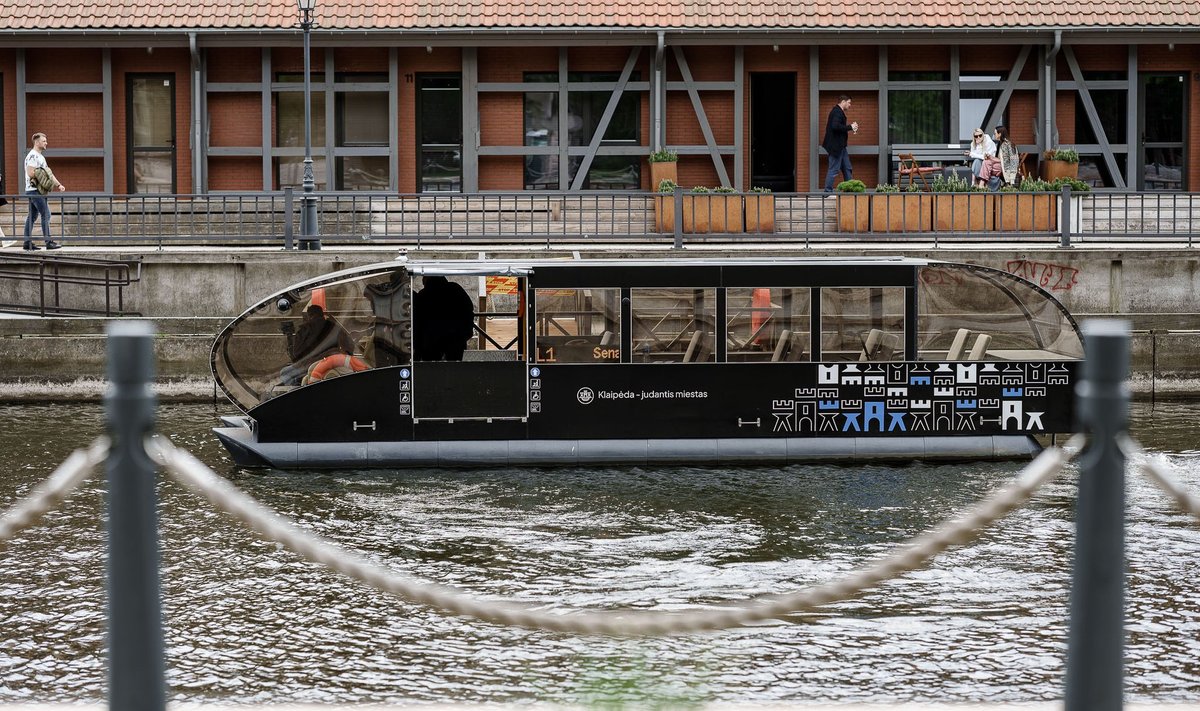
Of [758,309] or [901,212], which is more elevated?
[901,212]

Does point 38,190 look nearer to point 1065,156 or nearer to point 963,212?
point 963,212

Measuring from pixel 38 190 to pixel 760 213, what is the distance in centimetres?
1168

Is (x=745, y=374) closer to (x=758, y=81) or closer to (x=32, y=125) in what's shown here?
(x=758, y=81)

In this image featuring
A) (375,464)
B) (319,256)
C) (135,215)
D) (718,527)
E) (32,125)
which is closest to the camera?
(718,527)

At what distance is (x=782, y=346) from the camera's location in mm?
16312

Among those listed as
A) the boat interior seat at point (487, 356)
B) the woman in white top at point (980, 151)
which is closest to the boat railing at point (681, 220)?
the woman in white top at point (980, 151)

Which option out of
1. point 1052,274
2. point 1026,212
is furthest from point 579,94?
point 1052,274

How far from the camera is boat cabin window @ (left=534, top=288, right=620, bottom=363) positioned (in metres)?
16.2

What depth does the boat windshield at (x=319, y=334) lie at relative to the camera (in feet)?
52.4

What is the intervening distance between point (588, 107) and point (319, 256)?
1024 centimetres

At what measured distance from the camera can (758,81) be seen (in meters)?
32.7

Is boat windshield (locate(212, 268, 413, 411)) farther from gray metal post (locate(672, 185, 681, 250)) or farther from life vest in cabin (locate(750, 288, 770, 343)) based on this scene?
gray metal post (locate(672, 185, 681, 250))

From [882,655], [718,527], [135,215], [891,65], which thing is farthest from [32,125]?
[882,655]

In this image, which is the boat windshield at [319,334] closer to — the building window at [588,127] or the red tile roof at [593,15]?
the red tile roof at [593,15]
